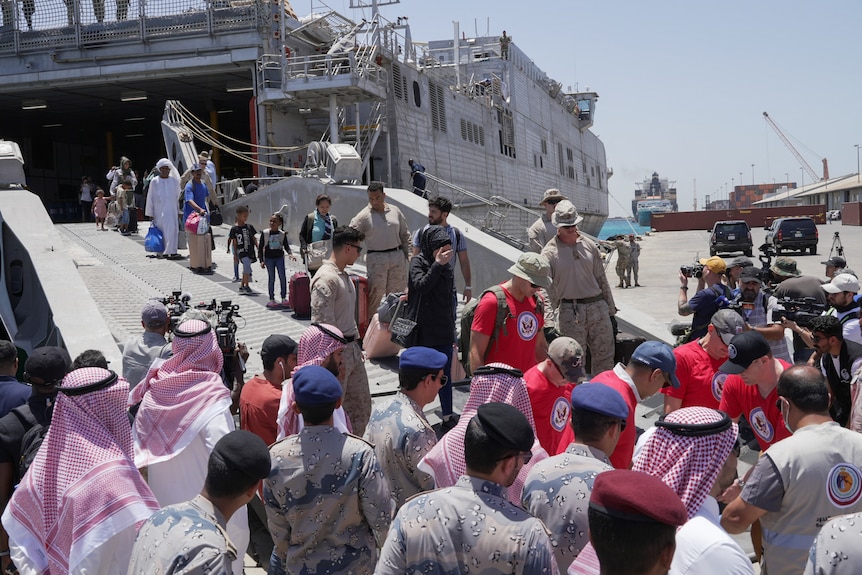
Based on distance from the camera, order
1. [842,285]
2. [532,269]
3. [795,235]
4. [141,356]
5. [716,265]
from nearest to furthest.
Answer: [141,356] < [532,269] < [842,285] < [716,265] < [795,235]

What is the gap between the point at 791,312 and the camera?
21.4ft

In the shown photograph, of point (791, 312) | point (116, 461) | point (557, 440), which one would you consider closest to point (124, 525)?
point (116, 461)

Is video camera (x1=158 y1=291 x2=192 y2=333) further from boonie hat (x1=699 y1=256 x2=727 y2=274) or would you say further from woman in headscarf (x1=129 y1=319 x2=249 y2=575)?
boonie hat (x1=699 y1=256 x2=727 y2=274)

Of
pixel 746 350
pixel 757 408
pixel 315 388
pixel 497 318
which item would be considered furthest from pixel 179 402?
pixel 757 408

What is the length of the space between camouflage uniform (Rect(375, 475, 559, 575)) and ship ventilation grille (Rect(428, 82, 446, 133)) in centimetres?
2675

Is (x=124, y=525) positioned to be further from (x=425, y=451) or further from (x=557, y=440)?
(x=557, y=440)

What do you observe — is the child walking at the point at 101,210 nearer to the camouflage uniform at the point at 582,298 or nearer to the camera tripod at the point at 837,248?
the camouflage uniform at the point at 582,298

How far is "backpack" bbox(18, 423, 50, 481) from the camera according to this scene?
3.90m

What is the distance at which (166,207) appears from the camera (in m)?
14.7

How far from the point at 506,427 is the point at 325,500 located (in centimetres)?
99

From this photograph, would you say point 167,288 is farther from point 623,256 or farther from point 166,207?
point 623,256

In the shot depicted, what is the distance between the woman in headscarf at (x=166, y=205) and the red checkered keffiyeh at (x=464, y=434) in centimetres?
1209

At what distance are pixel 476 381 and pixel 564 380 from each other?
89 centimetres

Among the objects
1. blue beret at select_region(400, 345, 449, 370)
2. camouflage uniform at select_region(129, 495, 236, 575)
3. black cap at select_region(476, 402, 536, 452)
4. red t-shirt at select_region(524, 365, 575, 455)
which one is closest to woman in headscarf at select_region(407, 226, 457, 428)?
red t-shirt at select_region(524, 365, 575, 455)
